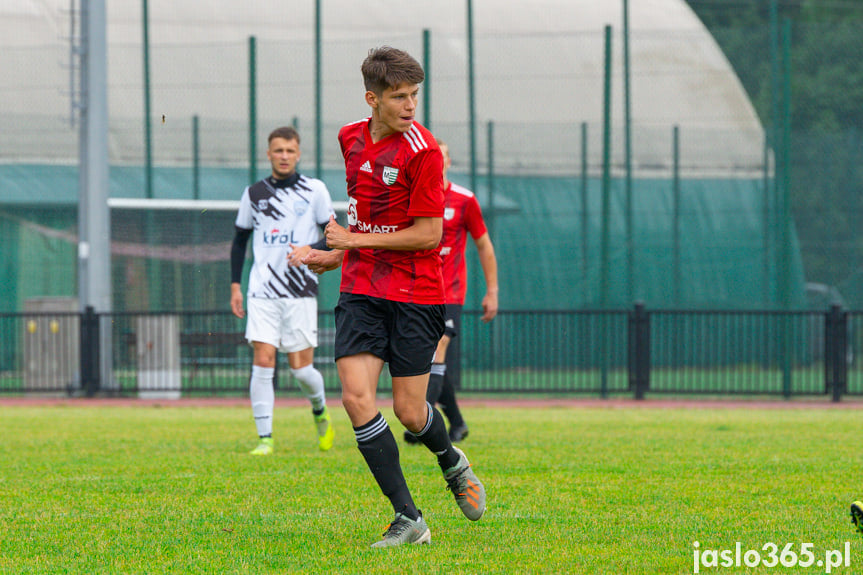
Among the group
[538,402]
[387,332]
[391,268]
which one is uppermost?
[391,268]

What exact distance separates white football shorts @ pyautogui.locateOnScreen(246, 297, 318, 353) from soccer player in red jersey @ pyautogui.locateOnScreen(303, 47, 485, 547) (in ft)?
11.5

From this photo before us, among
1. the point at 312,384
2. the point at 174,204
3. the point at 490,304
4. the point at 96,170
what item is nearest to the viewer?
the point at 312,384

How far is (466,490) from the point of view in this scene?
5277mm

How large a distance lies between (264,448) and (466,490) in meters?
3.64

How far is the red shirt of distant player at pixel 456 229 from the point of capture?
9.05 metres

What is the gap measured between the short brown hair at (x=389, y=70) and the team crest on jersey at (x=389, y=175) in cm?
32

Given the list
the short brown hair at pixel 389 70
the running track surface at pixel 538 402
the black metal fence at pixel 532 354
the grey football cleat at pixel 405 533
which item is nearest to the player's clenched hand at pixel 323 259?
the short brown hair at pixel 389 70

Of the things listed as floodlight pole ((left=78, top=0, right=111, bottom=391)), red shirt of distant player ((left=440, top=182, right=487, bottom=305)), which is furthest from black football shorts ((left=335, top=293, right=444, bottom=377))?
floodlight pole ((left=78, top=0, right=111, bottom=391))

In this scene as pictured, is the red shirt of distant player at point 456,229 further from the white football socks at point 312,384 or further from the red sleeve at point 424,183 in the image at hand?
the red sleeve at point 424,183

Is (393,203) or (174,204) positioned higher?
(174,204)

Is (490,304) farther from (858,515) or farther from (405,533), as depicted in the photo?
(858,515)

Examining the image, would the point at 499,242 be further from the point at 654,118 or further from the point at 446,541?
the point at 446,541

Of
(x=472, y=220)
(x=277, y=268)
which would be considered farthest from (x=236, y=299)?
(x=472, y=220)

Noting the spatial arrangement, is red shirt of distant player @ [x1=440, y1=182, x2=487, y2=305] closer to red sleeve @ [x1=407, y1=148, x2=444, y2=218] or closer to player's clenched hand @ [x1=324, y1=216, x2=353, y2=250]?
red sleeve @ [x1=407, y1=148, x2=444, y2=218]
